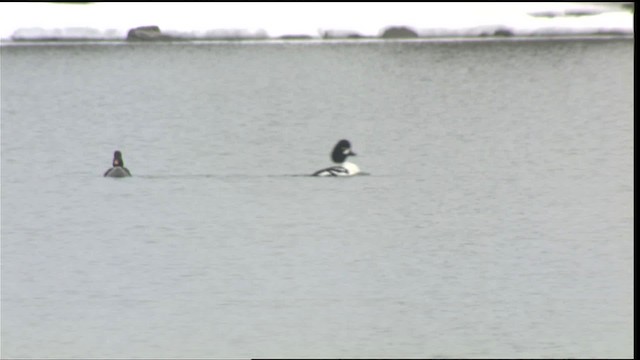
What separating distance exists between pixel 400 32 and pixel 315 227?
602 inches

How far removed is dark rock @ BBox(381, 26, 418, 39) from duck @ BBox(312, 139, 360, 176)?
1281 cm

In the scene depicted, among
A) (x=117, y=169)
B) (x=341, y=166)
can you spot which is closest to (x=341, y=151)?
(x=341, y=166)

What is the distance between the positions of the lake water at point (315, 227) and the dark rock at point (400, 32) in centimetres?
734

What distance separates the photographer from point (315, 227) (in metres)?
6.49

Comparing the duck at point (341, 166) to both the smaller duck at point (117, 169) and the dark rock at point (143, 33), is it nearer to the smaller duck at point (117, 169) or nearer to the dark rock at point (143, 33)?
the smaller duck at point (117, 169)

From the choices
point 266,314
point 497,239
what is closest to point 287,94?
point 497,239

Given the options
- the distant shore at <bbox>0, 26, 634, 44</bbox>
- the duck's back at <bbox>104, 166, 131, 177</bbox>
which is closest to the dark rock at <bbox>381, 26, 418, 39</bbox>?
the distant shore at <bbox>0, 26, 634, 44</bbox>

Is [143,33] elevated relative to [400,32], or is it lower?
lower

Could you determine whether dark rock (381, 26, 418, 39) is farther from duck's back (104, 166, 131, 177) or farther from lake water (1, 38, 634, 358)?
duck's back (104, 166, 131, 177)

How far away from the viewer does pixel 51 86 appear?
51.8ft

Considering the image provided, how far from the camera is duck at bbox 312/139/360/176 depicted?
7.98m

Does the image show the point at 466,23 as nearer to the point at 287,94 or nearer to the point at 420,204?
the point at 287,94

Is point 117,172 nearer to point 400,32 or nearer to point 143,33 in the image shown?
point 143,33

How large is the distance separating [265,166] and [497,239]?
267 cm
